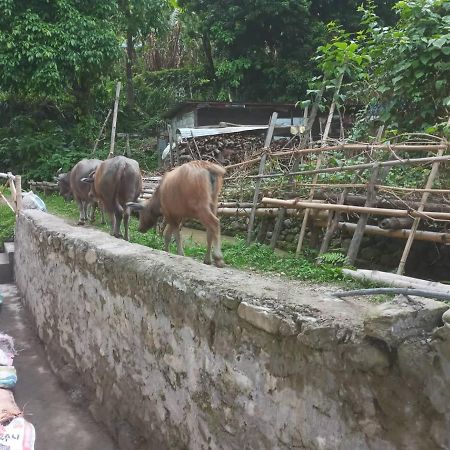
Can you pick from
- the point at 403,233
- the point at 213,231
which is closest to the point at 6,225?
the point at 213,231

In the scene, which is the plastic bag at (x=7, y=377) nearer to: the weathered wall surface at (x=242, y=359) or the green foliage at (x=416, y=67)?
the weathered wall surface at (x=242, y=359)

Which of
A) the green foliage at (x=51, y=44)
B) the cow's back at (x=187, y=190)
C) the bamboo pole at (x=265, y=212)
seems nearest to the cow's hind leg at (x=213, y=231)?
the cow's back at (x=187, y=190)

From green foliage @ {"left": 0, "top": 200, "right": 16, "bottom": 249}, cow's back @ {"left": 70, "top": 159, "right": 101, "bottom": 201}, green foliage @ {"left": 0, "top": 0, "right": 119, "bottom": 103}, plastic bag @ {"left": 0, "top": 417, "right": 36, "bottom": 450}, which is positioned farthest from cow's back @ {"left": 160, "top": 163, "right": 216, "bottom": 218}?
green foliage @ {"left": 0, "top": 0, "right": 119, "bottom": 103}

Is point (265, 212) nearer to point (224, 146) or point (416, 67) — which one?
point (416, 67)

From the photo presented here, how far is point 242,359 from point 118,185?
4.61m

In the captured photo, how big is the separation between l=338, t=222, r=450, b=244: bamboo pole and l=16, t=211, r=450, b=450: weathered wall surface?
2.36 meters

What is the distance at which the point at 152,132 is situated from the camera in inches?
805

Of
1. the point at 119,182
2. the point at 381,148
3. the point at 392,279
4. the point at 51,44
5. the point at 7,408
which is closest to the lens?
the point at 392,279

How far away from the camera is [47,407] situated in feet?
15.4

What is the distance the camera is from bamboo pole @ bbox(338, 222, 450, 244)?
4875 mm

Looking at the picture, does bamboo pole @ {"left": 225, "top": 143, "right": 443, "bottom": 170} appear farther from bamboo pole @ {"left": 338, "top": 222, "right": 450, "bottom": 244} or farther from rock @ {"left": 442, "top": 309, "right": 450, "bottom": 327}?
rock @ {"left": 442, "top": 309, "right": 450, "bottom": 327}

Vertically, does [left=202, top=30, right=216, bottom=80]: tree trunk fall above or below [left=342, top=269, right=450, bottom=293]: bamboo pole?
above

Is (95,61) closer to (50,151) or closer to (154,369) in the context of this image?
(50,151)

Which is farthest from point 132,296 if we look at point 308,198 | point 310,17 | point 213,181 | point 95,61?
point 310,17
